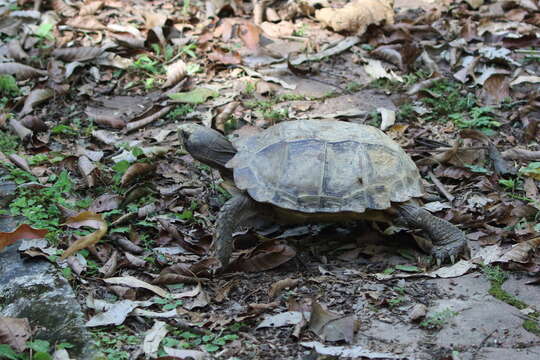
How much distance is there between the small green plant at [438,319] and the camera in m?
3.77

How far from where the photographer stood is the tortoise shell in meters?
4.62

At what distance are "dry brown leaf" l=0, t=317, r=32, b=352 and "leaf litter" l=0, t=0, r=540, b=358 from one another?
0.10 feet

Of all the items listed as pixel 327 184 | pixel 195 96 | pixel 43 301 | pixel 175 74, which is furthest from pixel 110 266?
pixel 175 74

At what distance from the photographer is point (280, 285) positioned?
4.24m

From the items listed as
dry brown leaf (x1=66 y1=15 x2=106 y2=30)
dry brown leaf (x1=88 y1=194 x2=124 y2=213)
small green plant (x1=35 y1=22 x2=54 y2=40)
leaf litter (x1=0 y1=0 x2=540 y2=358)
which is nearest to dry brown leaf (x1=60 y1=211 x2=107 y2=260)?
leaf litter (x1=0 y1=0 x2=540 y2=358)

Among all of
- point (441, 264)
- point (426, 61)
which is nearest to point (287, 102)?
point (426, 61)

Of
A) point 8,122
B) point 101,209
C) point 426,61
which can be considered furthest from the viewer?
point 426,61

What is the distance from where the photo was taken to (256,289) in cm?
432

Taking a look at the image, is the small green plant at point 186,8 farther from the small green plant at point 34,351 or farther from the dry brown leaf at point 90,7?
the small green plant at point 34,351

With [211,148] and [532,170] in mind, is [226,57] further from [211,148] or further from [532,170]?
[532,170]

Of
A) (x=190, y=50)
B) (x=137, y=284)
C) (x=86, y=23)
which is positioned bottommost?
(x=137, y=284)

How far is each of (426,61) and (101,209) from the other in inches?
164

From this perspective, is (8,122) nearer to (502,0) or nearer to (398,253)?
(398,253)

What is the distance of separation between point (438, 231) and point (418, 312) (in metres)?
0.99
